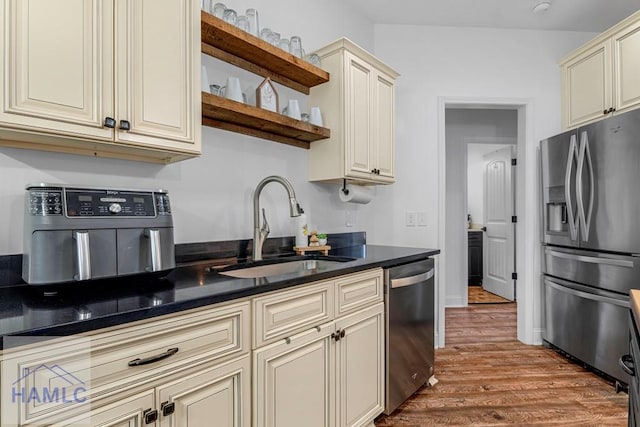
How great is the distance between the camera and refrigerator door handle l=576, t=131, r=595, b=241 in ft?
8.22

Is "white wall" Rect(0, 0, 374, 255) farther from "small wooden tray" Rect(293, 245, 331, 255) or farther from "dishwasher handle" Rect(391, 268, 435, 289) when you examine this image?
"dishwasher handle" Rect(391, 268, 435, 289)

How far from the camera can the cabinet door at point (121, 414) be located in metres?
0.83

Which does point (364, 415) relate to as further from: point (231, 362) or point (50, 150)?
point (50, 150)

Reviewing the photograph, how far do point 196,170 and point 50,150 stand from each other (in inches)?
23.7

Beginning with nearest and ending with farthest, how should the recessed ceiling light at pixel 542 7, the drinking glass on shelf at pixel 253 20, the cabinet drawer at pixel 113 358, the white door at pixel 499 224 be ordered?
the cabinet drawer at pixel 113 358 → the drinking glass on shelf at pixel 253 20 → the recessed ceiling light at pixel 542 7 → the white door at pixel 499 224

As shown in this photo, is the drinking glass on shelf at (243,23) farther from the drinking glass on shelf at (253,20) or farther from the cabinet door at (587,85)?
the cabinet door at (587,85)

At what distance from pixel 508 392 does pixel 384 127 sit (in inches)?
76.7

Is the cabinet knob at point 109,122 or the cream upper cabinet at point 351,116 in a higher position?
the cream upper cabinet at point 351,116

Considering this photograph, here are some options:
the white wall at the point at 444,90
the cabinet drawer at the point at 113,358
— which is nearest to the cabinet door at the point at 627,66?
the white wall at the point at 444,90

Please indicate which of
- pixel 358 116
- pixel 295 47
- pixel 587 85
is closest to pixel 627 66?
pixel 587 85

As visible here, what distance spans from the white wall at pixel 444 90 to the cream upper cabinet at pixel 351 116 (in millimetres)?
647

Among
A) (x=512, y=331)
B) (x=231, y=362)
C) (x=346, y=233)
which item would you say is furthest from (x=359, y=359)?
(x=512, y=331)

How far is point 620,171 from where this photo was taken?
7.64 ft

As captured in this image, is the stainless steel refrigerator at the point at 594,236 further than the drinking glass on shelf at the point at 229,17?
Yes
